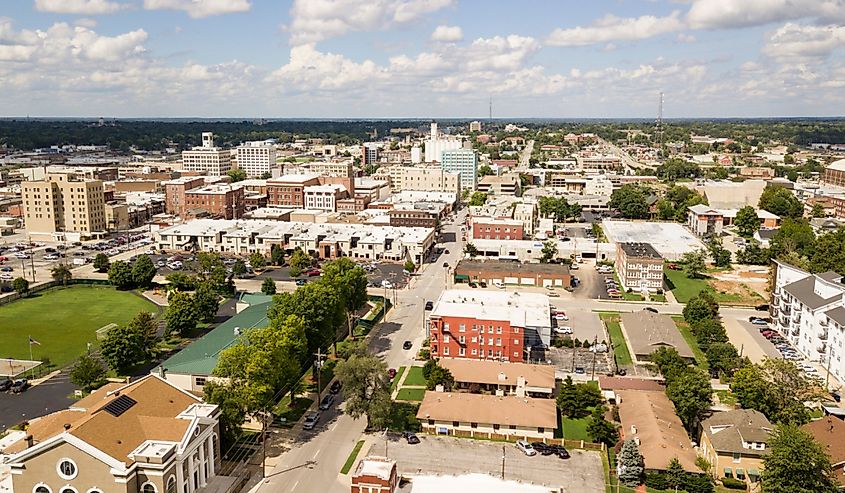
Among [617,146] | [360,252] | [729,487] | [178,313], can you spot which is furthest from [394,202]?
[617,146]

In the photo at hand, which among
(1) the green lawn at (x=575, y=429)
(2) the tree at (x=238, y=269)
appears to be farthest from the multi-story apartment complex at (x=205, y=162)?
(1) the green lawn at (x=575, y=429)

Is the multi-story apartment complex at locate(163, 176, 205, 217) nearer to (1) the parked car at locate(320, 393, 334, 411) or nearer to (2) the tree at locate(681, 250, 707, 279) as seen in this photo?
(1) the parked car at locate(320, 393, 334, 411)

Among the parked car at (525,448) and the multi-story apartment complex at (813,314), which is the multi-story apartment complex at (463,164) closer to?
the multi-story apartment complex at (813,314)

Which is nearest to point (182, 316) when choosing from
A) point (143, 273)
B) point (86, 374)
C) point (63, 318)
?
point (86, 374)

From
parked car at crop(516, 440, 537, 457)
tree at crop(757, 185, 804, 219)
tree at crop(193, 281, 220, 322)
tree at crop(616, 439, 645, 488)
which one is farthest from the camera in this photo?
tree at crop(757, 185, 804, 219)

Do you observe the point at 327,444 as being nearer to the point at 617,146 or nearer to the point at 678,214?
the point at 678,214

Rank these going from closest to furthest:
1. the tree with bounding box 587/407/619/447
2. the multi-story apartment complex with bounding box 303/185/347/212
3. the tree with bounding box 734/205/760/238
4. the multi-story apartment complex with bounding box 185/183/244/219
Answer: the tree with bounding box 587/407/619/447, the tree with bounding box 734/205/760/238, the multi-story apartment complex with bounding box 185/183/244/219, the multi-story apartment complex with bounding box 303/185/347/212

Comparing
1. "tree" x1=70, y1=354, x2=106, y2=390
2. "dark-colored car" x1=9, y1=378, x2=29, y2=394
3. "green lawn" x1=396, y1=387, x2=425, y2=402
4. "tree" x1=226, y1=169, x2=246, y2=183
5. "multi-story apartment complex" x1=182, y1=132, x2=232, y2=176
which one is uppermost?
"multi-story apartment complex" x1=182, y1=132, x2=232, y2=176

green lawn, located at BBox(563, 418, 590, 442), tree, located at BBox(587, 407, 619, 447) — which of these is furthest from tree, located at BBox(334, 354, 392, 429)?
tree, located at BBox(587, 407, 619, 447)
